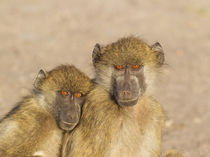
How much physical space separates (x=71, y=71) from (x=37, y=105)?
522 mm

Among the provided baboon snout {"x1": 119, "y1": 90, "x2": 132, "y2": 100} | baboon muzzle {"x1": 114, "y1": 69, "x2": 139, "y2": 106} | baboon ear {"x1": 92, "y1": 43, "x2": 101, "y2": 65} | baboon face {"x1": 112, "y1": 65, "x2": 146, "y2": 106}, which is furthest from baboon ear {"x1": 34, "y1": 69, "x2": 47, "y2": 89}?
baboon snout {"x1": 119, "y1": 90, "x2": 132, "y2": 100}

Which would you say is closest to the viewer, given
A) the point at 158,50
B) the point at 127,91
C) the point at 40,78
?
the point at 127,91

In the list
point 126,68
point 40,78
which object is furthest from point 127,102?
point 40,78

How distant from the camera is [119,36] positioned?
10570 millimetres

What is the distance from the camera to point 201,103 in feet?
25.5

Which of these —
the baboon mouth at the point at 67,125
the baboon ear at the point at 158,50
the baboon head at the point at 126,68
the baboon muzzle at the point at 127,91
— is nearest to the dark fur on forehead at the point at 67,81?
the baboon head at the point at 126,68

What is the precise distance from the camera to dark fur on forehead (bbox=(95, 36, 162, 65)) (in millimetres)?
4214

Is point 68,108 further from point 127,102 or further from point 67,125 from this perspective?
point 127,102

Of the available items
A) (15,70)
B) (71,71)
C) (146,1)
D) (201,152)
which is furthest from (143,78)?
(146,1)

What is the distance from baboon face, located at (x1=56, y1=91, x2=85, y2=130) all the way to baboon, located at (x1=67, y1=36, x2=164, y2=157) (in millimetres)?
85

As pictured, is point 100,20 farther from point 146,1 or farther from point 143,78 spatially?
point 143,78

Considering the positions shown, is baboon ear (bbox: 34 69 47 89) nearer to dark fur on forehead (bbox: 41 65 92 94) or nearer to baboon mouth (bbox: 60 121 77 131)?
dark fur on forehead (bbox: 41 65 92 94)

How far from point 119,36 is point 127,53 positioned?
6387 mm

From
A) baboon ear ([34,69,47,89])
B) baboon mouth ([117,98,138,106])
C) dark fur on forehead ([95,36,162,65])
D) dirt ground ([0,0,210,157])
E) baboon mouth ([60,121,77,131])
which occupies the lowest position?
baboon mouth ([60,121,77,131])
